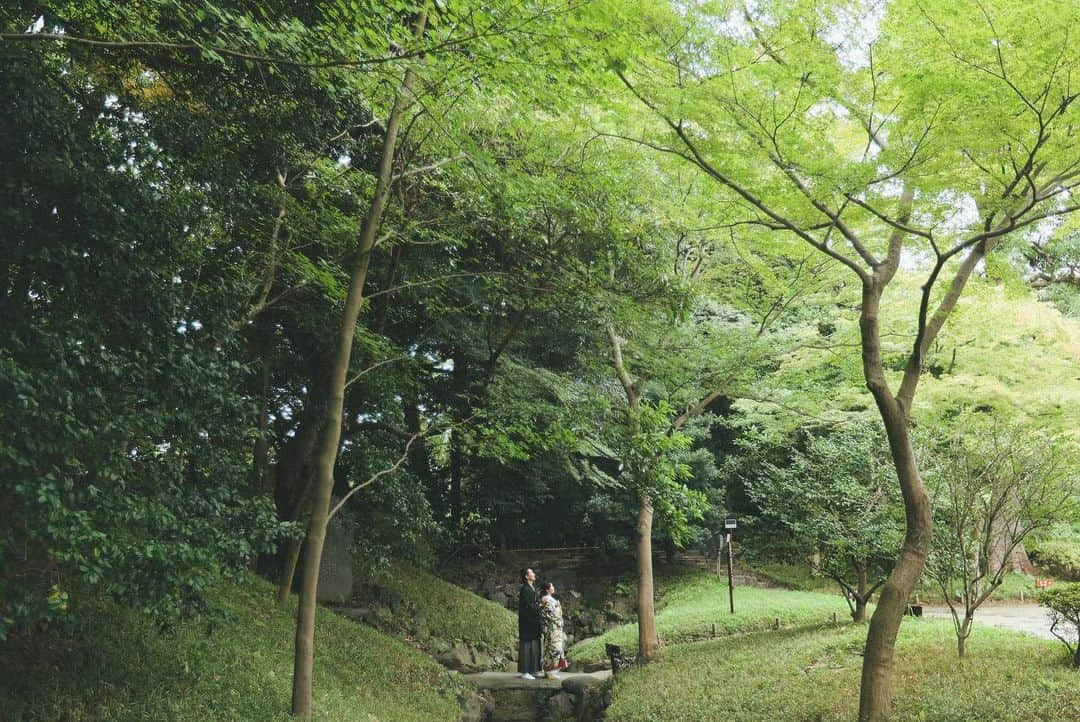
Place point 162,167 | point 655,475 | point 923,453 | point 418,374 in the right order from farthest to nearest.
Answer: point 418,374 → point 923,453 → point 655,475 → point 162,167

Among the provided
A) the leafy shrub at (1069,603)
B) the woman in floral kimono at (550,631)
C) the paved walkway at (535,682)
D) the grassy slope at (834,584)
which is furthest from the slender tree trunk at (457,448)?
the grassy slope at (834,584)

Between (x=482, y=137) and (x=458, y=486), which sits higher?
(x=482, y=137)

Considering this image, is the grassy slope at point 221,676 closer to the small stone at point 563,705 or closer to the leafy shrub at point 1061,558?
the small stone at point 563,705

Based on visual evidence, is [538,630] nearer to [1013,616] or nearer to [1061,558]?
[1013,616]

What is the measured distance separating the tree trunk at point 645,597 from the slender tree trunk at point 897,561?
463 cm

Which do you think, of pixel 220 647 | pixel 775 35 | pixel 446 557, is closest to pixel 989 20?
pixel 775 35

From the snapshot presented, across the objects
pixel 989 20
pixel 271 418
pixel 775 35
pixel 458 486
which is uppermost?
pixel 775 35

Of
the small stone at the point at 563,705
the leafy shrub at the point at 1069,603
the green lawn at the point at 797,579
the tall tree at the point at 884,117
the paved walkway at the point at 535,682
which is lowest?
the small stone at the point at 563,705

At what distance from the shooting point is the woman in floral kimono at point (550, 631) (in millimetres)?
10219

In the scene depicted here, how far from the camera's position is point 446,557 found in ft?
59.9

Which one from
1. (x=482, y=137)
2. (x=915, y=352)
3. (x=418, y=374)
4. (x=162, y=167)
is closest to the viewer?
(x=162, y=167)

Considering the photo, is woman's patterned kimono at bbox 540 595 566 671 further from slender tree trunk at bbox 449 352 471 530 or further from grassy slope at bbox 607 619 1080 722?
slender tree trunk at bbox 449 352 471 530

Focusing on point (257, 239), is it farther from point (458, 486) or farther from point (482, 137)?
point (458, 486)

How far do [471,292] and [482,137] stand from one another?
2841 mm
